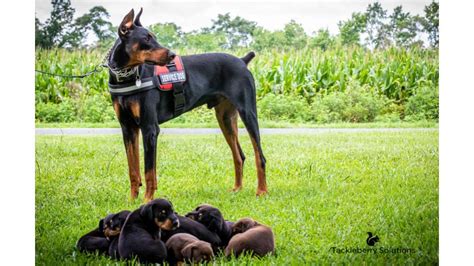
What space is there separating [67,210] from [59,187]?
0.52ft

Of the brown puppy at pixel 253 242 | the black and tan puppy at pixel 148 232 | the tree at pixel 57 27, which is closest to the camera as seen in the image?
the black and tan puppy at pixel 148 232

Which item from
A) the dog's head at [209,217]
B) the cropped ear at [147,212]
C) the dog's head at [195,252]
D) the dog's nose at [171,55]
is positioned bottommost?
the dog's head at [195,252]

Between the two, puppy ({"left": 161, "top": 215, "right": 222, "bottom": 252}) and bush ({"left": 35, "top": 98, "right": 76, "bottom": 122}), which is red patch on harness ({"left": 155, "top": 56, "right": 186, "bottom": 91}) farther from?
puppy ({"left": 161, "top": 215, "right": 222, "bottom": 252})

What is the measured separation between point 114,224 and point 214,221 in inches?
22.8

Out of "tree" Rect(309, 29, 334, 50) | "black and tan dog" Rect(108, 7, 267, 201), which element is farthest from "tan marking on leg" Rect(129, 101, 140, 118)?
"tree" Rect(309, 29, 334, 50)

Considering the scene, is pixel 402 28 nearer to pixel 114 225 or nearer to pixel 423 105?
pixel 423 105

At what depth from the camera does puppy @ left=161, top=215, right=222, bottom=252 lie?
433 cm

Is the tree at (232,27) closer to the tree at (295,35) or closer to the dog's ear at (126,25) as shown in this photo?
the tree at (295,35)

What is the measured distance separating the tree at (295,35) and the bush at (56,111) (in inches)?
56.2

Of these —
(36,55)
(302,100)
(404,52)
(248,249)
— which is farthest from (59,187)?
(404,52)

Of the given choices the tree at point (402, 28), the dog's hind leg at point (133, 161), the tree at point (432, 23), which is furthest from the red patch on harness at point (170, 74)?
the tree at point (432, 23)

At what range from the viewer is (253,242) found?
4.33 meters

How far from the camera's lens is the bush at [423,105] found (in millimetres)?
4797

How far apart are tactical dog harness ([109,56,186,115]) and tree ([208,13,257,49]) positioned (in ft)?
1.06
